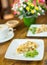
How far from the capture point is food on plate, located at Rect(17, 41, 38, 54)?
1.07 meters

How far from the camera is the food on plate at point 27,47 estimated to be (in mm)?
1071

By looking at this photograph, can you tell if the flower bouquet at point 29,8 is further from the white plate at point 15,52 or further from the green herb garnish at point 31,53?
the green herb garnish at point 31,53

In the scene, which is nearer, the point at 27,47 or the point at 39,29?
the point at 27,47

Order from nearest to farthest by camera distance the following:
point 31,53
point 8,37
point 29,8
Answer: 1. point 31,53
2. point 8,37
3. point 29,8

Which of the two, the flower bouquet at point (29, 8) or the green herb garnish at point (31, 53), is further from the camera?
the flower bouquet at point (29, 8)

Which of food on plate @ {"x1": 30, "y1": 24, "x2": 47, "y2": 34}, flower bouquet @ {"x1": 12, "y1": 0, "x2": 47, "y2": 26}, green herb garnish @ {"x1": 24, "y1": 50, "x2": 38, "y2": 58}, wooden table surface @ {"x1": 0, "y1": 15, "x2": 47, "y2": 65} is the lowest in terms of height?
wooden table surface @ {"x1": 0, "y1": 15, "x2": 47, "y2": 65}

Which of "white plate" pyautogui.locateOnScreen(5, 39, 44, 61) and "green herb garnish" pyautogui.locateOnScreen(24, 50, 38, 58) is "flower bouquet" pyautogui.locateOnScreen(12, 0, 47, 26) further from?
"green herb garnish" pyautogui.locateOnScreen(24, 50, 38, 58)

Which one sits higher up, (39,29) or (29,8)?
(29,8)

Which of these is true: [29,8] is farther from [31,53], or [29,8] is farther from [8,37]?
[31,53]

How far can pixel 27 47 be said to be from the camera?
1.09 meters

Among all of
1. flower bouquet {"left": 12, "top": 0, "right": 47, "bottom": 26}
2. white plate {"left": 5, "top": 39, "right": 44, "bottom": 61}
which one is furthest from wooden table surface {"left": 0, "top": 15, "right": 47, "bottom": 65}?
flower bouquet {"left": 12, "top": 0, "right": 47, "bottom": 26}

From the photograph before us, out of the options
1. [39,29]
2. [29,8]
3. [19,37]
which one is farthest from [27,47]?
[29,8]

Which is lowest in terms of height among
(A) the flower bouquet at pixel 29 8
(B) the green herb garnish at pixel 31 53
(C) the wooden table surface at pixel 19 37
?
(C) the wooden table surface at pixel 19 37

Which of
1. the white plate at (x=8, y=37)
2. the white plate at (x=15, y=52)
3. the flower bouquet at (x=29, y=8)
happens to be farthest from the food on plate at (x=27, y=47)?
the flower bouquet at (x=29, y=8)
